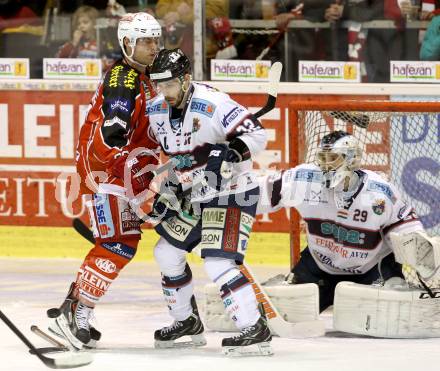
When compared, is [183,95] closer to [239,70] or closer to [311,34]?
[239,70]

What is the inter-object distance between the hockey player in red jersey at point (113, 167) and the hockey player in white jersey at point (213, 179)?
0.12 m

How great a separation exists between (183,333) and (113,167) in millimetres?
727

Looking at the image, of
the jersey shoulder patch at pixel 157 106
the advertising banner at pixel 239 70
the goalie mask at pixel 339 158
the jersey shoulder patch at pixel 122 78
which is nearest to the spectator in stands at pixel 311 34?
the advertising banner at pixel 239 70

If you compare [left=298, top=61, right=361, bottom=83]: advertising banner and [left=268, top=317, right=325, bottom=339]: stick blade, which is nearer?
[left=268, top=317, right=325, bottom=339]: stick blade

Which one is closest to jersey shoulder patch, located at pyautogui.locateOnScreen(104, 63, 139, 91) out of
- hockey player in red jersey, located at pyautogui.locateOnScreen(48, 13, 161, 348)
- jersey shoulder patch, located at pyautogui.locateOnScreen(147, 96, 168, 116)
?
hockey player in red jersey, located at pyautogui.locateOnScreen(48, 13, 161, 348)

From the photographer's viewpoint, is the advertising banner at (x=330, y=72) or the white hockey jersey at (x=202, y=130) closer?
the white hockey jersey at (x=202, y=130)

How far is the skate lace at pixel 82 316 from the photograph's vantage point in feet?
17.9

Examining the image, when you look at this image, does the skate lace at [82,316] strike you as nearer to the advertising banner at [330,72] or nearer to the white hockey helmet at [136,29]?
the white hockey helmet at [136,29]

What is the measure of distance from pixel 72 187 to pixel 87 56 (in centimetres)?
81

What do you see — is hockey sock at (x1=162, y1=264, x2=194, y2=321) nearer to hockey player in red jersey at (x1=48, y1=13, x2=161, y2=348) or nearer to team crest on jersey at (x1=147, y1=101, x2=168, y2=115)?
hockey player in red jersey at (x1=48, y1=13, x2=161, y2=348)

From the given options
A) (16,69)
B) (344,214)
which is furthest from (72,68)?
(344,214)

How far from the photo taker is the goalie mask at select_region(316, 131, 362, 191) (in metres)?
5.91

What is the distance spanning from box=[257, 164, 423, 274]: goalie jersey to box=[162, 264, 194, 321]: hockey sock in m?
0.65

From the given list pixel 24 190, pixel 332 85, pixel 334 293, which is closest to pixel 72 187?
pixel 24 190
